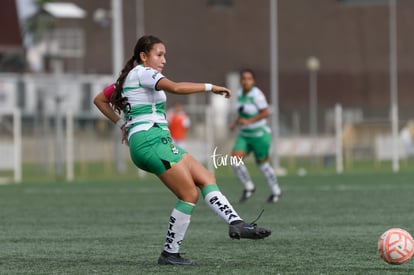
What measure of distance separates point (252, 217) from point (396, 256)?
6.56 meters

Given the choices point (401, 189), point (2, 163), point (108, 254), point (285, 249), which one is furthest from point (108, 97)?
point (2, 163)

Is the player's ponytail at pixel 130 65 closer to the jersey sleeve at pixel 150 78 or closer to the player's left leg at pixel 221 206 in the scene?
the jersey sleeve at pixel 150 78

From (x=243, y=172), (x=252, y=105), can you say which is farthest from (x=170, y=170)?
(x=243, y=172)

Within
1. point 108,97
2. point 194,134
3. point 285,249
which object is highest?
point 108,97

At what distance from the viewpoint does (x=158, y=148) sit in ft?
32.3

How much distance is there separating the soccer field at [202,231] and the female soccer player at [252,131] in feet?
1.63

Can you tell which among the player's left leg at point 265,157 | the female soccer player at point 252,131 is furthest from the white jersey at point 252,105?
the player's left leg at point 265,157

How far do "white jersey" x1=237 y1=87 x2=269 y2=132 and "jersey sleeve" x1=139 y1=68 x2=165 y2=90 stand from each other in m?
9.38

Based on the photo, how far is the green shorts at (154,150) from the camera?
9.83 metres

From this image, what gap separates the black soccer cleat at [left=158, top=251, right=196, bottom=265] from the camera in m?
9.93

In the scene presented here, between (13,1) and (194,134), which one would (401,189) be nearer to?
(194,134)

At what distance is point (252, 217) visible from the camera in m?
15.9

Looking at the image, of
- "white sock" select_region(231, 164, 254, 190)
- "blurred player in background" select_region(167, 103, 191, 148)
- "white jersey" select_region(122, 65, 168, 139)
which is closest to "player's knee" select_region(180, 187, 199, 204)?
"white jersey" select_region(122, 65, 168, 139)

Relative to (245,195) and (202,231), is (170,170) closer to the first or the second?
(202,231)
